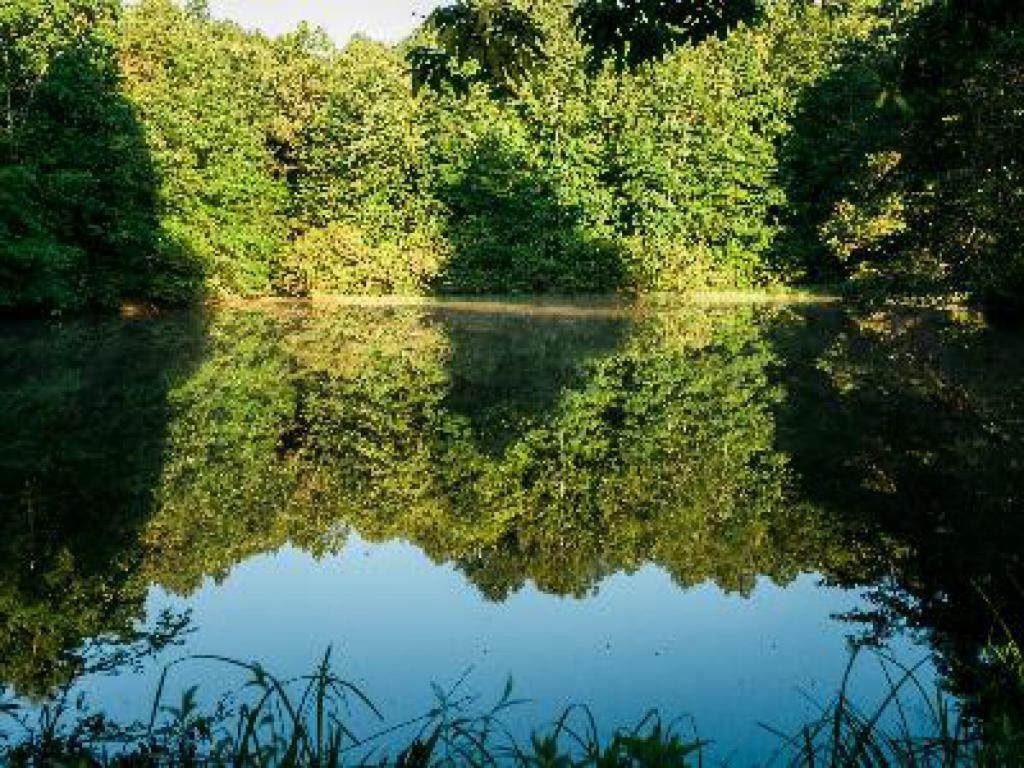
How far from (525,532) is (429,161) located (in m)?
42.1

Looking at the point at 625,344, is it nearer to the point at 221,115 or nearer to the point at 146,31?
the point at 221,115

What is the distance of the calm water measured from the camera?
548 centimetres

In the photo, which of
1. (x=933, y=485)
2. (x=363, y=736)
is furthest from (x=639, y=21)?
(x=363, y=736)

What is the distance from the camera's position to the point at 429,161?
159ft

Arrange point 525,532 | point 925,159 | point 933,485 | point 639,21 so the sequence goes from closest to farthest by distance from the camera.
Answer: point 525,532 < point 639,21 < point 933,485 < point 925,159

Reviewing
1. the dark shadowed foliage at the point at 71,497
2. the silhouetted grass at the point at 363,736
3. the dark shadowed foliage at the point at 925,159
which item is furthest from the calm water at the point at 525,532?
the dark shadowed foliage at the point at 925,159

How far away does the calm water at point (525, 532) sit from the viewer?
5.48m

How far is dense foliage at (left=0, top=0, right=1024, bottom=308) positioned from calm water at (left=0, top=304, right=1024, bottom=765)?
1632cm

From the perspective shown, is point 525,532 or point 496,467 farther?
point 496,467

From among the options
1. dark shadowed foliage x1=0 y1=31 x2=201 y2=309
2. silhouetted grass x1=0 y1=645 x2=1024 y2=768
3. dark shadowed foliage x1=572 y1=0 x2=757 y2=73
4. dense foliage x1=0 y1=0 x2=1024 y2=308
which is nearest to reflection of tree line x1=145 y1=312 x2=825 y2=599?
silhouetted grass x1=0 y1=645 x2=1024 y2=768

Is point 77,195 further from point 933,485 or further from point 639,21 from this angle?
point 933,485

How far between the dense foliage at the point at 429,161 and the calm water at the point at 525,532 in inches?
643

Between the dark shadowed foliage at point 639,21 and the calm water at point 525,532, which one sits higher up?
the dark shadowed foliage at point 639,21

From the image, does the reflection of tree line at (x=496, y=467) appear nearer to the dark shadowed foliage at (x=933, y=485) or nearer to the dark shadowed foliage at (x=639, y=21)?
the dark shadowed foliage at (x=933, y=485)
